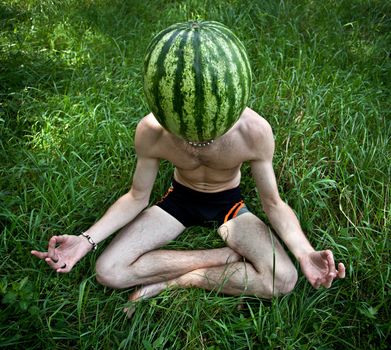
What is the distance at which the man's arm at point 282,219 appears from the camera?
8.08 feet

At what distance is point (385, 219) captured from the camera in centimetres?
302

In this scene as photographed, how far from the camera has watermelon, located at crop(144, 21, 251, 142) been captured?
1.70 metres

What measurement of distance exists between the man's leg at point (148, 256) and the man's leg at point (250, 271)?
0.06m

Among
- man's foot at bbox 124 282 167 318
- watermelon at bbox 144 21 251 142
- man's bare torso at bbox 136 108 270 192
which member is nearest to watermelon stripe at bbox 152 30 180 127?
watermelon at bbox 144 21 251 142

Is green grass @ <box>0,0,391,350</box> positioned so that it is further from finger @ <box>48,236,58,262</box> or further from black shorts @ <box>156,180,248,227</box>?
finger @ <box>48,236,58,262</box>

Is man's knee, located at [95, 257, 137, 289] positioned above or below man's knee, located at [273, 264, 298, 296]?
above

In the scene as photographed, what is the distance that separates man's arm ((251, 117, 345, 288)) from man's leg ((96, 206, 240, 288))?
408 millimetres

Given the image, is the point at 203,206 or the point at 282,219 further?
the point at 203,206

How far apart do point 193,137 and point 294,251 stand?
1111mm

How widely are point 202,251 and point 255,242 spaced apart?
0.36 meters

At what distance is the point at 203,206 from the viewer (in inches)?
122

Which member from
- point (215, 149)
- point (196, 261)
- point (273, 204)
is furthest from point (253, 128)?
point (196, 261)

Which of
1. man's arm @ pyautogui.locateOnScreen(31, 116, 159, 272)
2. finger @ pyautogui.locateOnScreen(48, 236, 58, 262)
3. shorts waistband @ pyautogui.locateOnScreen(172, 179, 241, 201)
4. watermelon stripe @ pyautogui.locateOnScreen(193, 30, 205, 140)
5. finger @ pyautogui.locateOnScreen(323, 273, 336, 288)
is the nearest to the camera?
watermelon stripe @ pyautogui.locateOnScreen(193, 30, 205, 140)

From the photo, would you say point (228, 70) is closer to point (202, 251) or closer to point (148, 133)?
point (148, 133)
